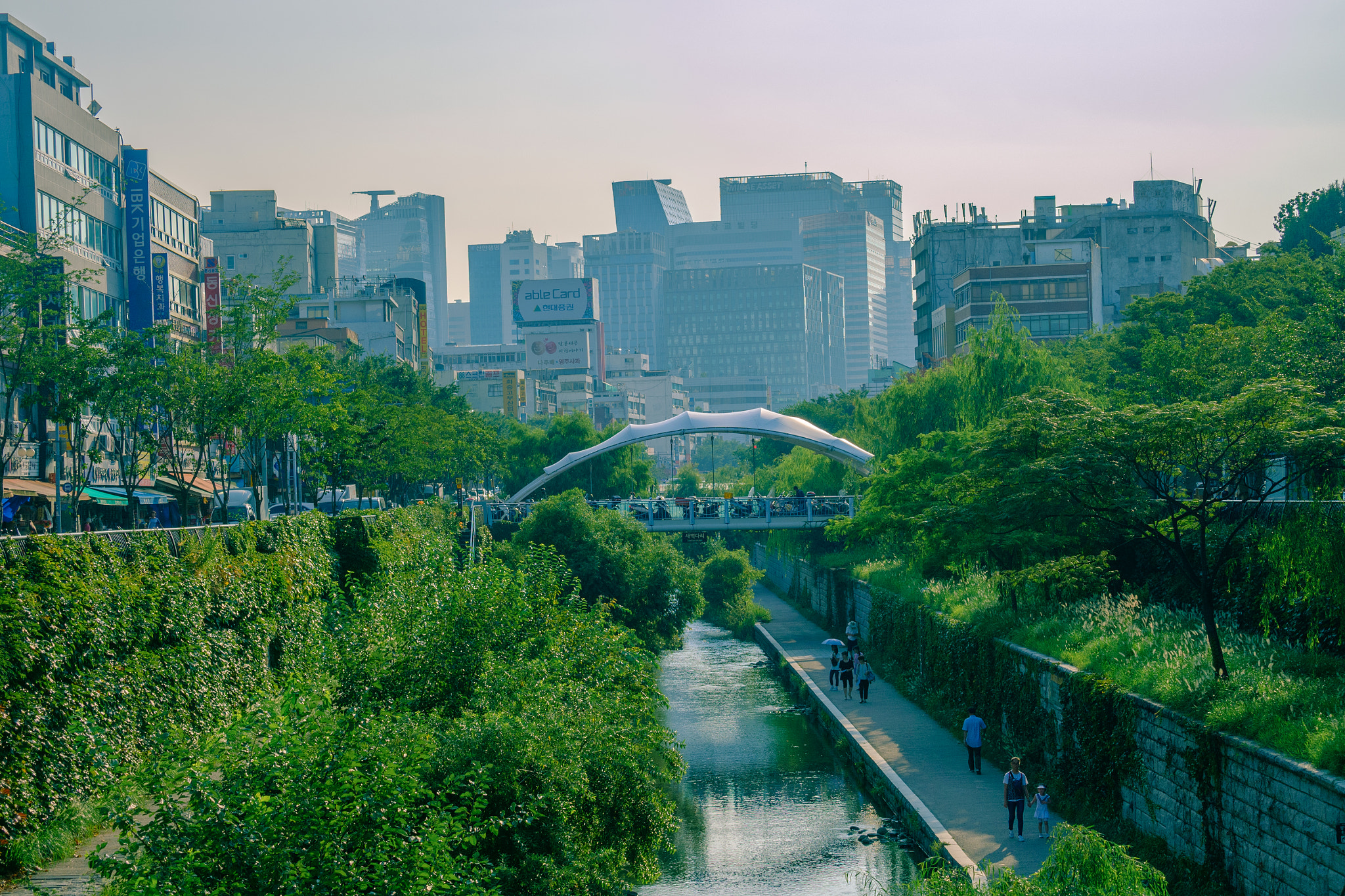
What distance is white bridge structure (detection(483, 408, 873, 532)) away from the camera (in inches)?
2172

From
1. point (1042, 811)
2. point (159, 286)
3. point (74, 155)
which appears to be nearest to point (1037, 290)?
point (159, 286)

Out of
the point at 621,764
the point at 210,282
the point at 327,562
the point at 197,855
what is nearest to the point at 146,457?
the point at 210,282

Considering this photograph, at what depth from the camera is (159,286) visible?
169 feet

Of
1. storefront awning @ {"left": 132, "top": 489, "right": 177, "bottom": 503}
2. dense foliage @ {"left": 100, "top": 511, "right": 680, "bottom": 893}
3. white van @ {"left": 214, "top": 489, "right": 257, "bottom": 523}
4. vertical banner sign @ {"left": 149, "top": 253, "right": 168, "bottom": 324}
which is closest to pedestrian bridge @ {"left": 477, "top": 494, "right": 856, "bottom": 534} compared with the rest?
white van @ {"left": 214, "top": 489, "right": 257, "bottom": 523}

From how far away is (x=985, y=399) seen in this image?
4547 centimetres

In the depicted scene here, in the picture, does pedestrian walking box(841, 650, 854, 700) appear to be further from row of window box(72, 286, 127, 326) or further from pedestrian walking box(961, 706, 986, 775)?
row of window box(72, 286, 127, 326)

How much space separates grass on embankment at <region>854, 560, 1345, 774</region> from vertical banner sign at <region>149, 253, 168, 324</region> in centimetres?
3722

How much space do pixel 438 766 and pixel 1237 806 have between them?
11339 millimetres

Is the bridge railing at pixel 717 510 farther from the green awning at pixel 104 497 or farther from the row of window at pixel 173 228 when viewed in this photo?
the row of window at pixel 173 228

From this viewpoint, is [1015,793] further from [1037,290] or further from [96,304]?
[1037,290]

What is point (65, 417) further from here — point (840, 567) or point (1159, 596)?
point (840, 567)

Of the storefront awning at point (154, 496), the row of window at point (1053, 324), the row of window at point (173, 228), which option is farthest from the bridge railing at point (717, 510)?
the row of window at point (1053, 324)

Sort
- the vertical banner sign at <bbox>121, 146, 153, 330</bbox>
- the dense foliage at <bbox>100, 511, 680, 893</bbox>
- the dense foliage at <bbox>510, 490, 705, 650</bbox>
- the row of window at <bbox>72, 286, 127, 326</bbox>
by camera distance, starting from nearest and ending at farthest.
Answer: the dense foliage at <bbox>100, 511, 680, 893</bbox> → the dense foliage at <bbox>510, 490, 705, 650</bbox> → the row of window at <bbox>72, 286, 127, 326</bbox> → the vertical banner sign at <bbox>121, 146, 153, 330</bbox>

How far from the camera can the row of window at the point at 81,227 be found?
43.0 m
